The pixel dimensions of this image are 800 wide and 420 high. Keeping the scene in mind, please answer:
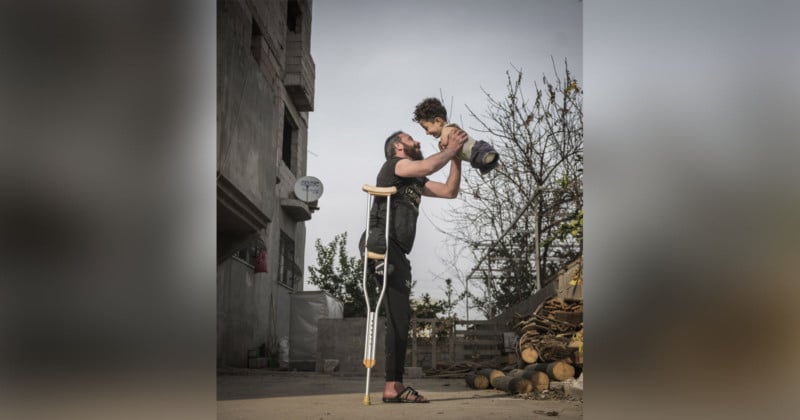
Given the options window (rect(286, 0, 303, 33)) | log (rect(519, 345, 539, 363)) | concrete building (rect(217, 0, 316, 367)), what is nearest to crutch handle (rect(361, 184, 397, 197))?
concrete building (rect(217, 0, 316, 367))

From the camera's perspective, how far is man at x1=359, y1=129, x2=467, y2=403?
12.0 ft

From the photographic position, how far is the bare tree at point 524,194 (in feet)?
12.8

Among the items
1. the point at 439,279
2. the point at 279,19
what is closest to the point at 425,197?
the point at 439,279

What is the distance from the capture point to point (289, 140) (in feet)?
12.6

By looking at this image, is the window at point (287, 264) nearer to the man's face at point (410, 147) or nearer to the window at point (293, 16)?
the man's face at point (410, 147)

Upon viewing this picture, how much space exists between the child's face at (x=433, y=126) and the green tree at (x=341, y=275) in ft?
2.36

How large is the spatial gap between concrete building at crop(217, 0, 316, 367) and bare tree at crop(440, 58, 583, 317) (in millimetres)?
929

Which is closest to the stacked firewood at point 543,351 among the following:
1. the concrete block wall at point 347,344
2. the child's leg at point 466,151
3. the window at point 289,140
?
the concrete block wall at point 347,344

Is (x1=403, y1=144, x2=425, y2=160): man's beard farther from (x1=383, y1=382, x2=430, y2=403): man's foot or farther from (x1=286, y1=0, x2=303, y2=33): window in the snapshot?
(x1=383, y1=382, x2=430, y2=403): man's foot
